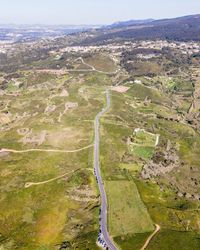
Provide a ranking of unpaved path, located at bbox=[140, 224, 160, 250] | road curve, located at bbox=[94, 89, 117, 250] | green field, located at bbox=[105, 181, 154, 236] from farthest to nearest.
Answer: green field, located at bbox=[105, 181, 154, 236] < road curve, located at bbox=[94, 89, 117, 250] < unpaved path, located at bbox=[140, 224, 160, 250]

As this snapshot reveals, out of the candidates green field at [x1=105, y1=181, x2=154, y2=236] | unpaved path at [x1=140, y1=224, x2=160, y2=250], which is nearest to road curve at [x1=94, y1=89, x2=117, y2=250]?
green field at [x1=105, y1=181, x2=154, y2=236]

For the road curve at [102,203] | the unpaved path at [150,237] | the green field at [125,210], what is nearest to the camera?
the unpaved path at [150,237]

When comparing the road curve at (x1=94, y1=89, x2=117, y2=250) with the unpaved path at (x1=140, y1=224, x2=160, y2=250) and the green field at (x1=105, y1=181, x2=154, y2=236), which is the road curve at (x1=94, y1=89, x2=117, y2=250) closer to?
the green field at (x1=105, y1=181, x2=154, y2=236)

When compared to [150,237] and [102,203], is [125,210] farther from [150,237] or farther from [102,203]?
[150,237]

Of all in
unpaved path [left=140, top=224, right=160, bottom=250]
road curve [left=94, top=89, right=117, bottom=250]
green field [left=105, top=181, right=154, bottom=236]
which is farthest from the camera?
green field [left=105, top=181, right=154, bottom=236]

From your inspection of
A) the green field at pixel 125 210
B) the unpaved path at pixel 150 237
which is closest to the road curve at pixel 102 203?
the green field at pixel 125 210

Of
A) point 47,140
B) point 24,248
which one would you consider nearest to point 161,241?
point 24,248

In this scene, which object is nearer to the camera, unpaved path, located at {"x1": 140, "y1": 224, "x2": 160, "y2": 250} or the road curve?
unpaved path, located at {"x1": 140, "y1": 224, "x2": 160, "y2": 250}

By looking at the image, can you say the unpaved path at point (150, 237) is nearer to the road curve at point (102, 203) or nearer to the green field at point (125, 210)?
the green field at point (125, 210)

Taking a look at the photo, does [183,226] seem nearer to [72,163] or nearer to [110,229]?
[110,229]

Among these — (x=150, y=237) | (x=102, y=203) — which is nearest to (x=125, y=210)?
(x=102, y=203)

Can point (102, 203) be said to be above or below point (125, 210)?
above
